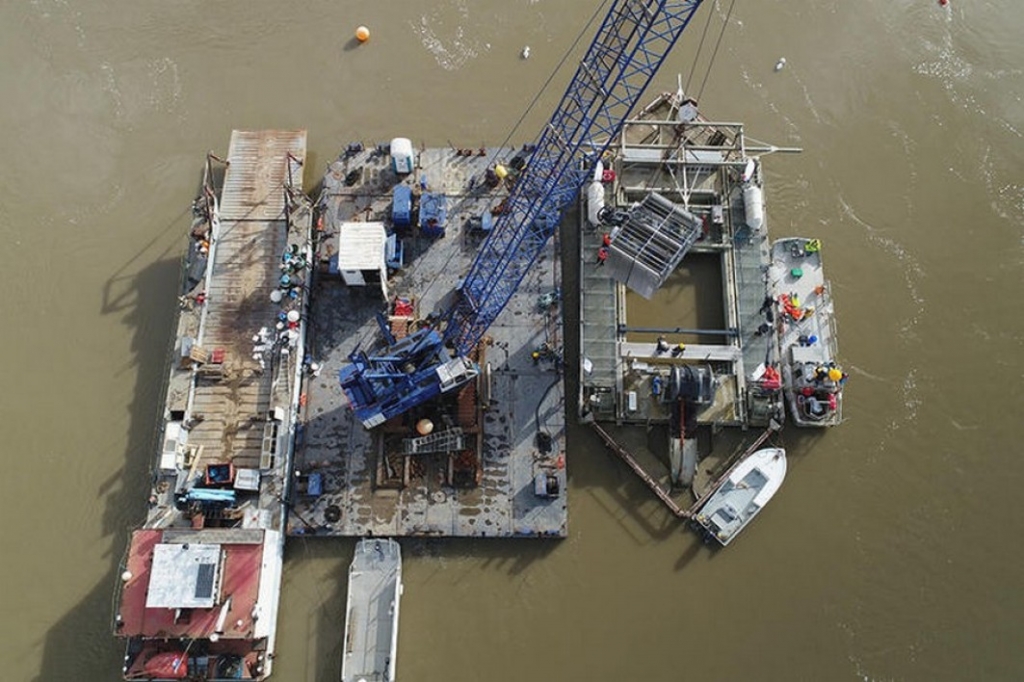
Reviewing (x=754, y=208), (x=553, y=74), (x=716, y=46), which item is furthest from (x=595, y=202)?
(x=716, y=46)

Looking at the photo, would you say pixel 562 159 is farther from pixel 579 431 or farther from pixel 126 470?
pixel 126 470

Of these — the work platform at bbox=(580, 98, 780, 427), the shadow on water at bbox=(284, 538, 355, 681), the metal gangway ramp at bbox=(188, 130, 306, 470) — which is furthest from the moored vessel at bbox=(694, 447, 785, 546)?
the metal gangway ramp at bbox=(188, 130, 306, 470)

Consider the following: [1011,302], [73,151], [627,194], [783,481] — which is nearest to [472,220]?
[627,194]

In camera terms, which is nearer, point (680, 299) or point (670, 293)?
point (680, 299)

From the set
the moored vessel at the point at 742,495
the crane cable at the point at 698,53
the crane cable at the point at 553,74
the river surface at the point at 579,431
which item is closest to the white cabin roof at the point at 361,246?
the river surface at the point at 579,431

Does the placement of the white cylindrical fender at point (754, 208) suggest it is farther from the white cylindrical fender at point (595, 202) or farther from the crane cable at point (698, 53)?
the crane cable at point (698, 53)
